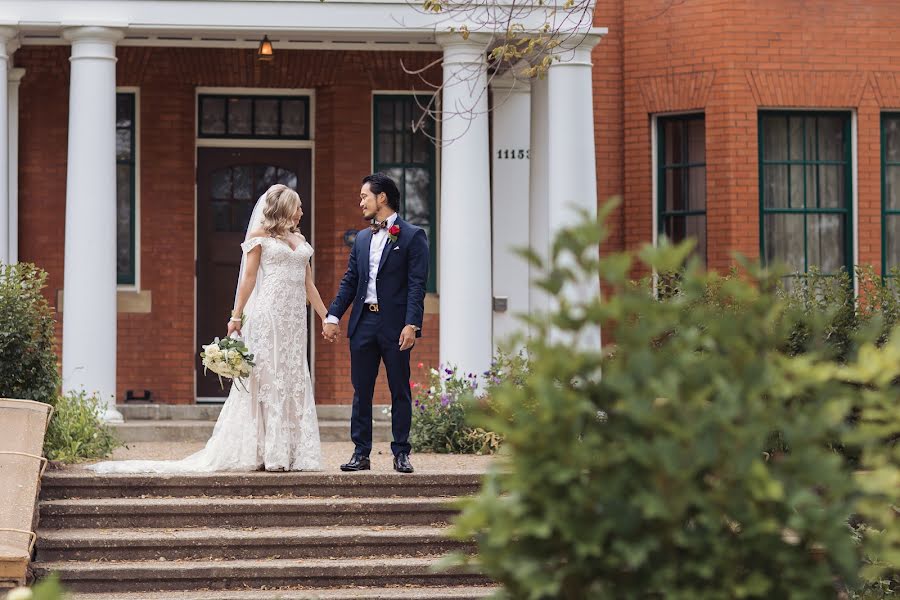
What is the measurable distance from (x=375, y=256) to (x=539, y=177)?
4.85m

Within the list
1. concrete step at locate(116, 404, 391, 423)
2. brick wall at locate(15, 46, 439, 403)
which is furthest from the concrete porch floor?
brick wall at locate(15, 46, 439, 403)

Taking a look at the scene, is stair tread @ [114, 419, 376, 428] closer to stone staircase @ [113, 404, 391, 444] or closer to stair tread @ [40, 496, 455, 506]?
stone staircase @ [113, 404, 391, 444]

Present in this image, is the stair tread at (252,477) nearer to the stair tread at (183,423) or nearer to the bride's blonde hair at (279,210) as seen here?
the bride's blonde hair at (279,210)

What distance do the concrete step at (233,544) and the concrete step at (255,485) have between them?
0.45 m

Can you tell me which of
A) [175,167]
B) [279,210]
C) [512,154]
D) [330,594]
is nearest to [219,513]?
[330,594]

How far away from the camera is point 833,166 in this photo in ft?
48.4

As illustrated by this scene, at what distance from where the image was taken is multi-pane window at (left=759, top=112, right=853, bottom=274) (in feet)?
48.0

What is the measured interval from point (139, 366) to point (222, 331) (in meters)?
0.93

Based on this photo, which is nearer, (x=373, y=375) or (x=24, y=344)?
(x=373, y=375)

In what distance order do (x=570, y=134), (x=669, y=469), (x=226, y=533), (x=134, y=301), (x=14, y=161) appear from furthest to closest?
(x=134, y=301) → (x=14, y=161) → (x=570, y=134) → (x=226, y=533) → (x=669, y=469)

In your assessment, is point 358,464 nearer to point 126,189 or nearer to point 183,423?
point 183,423

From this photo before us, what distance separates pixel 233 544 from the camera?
27.3 feet

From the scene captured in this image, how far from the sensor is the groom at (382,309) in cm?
938

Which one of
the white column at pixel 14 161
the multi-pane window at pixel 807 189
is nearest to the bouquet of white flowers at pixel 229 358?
the white column at pixel 14 161
